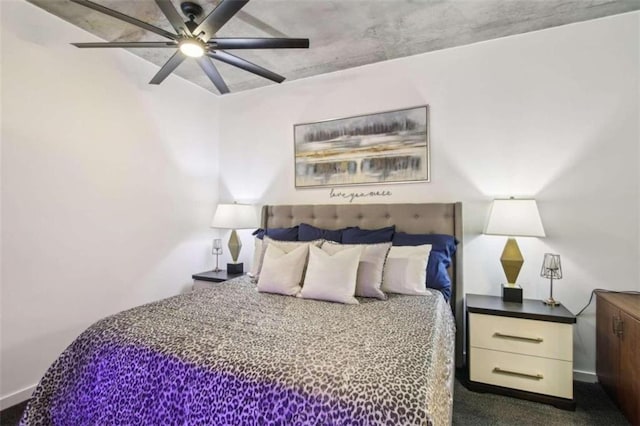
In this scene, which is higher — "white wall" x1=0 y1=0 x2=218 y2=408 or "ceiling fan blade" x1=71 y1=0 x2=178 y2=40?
"ceiling fan blade" x1=71 y1=0 x2=178 y2=40

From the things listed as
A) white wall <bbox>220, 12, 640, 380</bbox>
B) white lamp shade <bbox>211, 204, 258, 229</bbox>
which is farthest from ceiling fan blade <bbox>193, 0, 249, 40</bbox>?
white lamp shade <bbox>211, 204, 258, 229</bbox>

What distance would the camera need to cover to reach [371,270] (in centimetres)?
218

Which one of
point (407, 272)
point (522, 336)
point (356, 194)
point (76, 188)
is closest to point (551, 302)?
point (522, 336)

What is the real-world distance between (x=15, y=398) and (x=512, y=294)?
12.0 feet

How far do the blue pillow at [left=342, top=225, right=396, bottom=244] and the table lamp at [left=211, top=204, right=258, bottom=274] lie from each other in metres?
1.19

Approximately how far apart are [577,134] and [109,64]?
153 inches

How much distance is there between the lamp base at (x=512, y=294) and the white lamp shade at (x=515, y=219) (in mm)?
429

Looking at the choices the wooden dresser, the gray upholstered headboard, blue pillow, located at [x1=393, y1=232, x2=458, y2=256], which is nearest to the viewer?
the wooden dresser

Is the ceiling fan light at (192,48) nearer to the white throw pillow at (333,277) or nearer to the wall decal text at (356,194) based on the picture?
the white throw pillow at (333,277)

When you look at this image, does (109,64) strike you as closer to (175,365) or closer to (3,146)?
(3,146)

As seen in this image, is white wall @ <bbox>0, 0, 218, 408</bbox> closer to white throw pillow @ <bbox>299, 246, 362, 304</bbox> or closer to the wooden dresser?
white throw pillow @ <bbox>299, 246, 362, 304</bbox>

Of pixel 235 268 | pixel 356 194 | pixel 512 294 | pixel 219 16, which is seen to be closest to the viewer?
pixel 219 16

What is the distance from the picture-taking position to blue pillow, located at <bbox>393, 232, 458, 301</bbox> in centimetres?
235

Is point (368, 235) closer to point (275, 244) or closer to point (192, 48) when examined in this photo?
point (275, 244)
